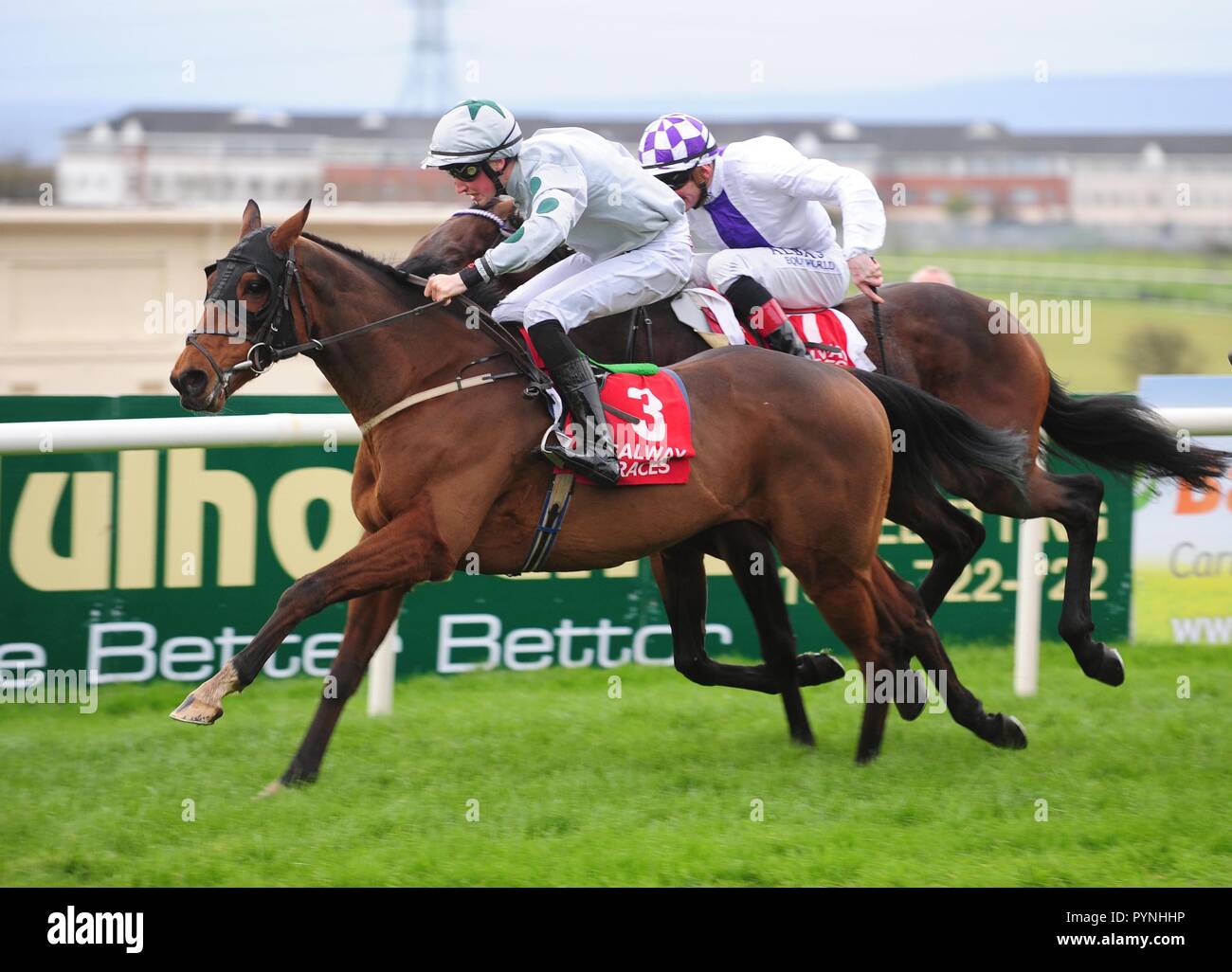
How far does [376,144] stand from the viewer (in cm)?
4416

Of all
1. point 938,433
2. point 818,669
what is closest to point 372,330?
point 938,433

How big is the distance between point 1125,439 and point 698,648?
1967 millimetres

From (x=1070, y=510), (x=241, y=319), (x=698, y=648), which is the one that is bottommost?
(x=698, y=648)

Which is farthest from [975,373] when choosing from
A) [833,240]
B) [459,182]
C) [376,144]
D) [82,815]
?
[376,144]

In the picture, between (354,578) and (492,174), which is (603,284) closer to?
(492,174)

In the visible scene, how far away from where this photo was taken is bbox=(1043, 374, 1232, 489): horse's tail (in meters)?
5.86

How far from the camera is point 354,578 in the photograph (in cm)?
427

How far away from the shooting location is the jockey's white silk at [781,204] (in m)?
5.28

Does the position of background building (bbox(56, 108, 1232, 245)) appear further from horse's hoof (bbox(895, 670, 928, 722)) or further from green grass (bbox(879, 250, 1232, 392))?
horse's hoof (bbox(895, 670, 928, 722))

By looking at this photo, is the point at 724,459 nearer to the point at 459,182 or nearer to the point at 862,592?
the point at 862,592

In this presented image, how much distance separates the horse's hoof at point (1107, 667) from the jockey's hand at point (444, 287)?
8.67ft

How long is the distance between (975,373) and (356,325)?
8.05ft

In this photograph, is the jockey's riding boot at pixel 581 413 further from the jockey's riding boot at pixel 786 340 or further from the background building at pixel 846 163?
the background building at pixel 846 163

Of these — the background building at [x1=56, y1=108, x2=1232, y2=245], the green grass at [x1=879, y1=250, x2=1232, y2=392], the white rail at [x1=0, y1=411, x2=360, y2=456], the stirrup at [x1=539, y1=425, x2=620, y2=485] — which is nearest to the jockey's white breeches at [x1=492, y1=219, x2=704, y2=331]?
the stirrup at [x1=539, y1=425, x2=620, y2=485]
